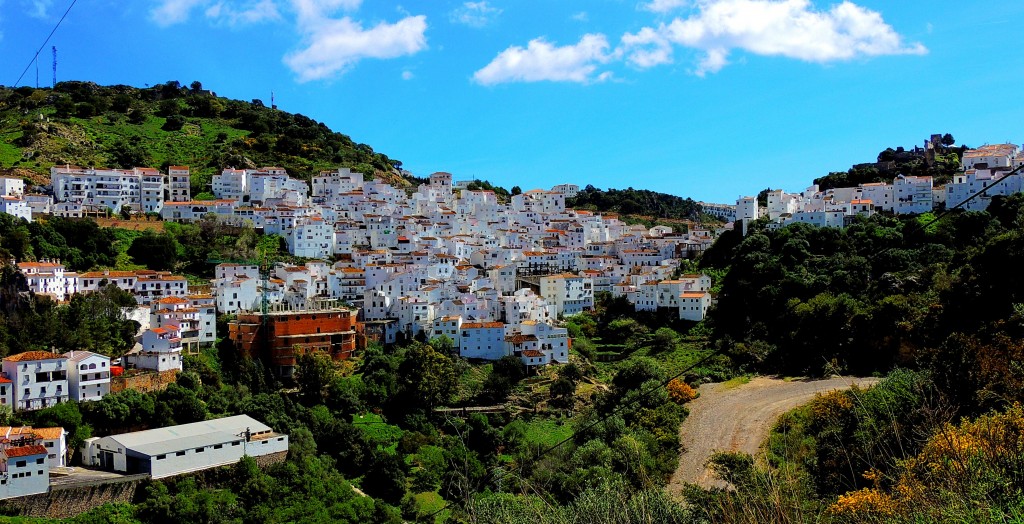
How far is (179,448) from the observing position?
17.5 metres

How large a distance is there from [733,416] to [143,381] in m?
13.4

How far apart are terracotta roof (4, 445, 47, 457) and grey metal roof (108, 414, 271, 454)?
169 cm

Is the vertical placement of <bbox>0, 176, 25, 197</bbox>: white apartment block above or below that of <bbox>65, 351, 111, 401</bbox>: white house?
above

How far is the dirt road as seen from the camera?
14.3m

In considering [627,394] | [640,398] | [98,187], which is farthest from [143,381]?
[98,187]

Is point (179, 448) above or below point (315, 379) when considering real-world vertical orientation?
below

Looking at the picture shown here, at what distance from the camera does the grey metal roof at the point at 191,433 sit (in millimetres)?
17500

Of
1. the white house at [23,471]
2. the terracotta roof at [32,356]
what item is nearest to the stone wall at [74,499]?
the white house at [23,471]

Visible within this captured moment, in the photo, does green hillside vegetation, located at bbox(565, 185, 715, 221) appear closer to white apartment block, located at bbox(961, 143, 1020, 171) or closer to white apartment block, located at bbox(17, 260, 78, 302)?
white apartment block, located at bbox(961, 143, 1020, 171)

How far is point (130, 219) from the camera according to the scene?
33344 millimetres

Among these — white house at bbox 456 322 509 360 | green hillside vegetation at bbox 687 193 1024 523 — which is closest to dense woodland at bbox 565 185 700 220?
green hillside vegetation at bbox 687 193 1024 523

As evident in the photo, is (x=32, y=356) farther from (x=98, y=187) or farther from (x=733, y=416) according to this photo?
(x=98, y=187)

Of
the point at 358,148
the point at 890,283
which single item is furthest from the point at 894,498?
the point at 358,148

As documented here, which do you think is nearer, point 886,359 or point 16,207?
point 886,359
